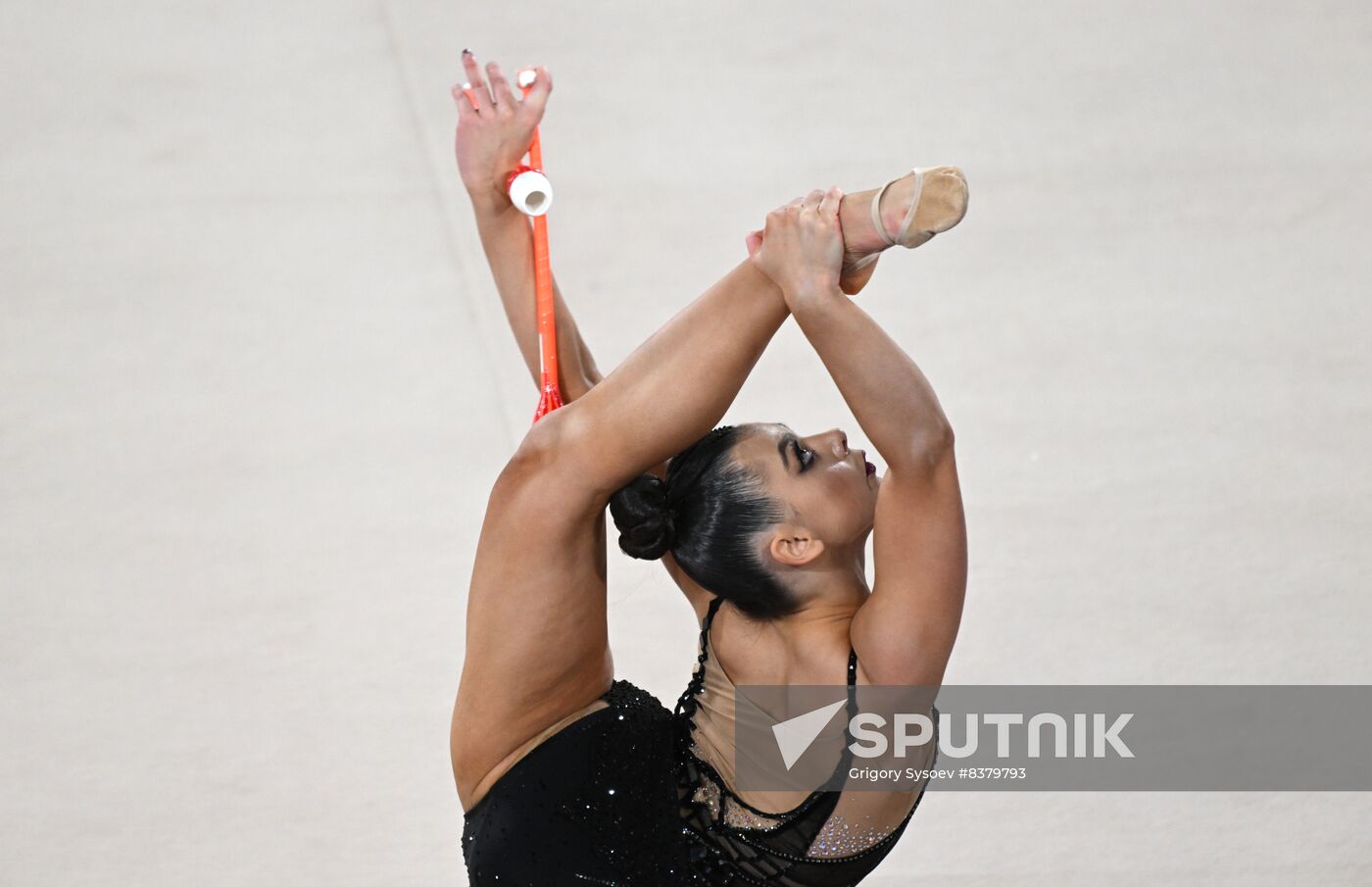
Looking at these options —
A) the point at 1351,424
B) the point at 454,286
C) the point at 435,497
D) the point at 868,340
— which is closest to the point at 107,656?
the point at 435,497

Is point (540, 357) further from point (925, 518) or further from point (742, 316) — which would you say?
point (925, 518)

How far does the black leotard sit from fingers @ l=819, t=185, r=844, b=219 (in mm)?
499

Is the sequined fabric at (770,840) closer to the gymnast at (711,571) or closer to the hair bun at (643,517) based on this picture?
the gymnast at (711,571)

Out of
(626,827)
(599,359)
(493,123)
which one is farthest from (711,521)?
(599,359)

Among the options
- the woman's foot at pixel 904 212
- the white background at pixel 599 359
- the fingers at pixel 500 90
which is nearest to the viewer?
the woman's foot at pixel 904 212

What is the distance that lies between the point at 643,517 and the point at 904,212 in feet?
1.50

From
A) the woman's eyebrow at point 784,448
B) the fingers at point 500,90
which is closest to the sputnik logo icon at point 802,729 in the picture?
the woman's eyebrow at point 784,448

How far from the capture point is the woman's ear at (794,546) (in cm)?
178

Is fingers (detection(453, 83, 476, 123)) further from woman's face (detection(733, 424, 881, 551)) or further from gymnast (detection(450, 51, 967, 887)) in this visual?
woman's face (detection(733, 424, 881, 551))

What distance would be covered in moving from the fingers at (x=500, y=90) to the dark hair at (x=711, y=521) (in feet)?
1.54

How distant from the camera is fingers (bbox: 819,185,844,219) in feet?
5.41

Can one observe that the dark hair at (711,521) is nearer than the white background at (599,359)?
Yes

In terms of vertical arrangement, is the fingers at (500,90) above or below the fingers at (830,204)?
above

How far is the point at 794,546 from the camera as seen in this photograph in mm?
1789
